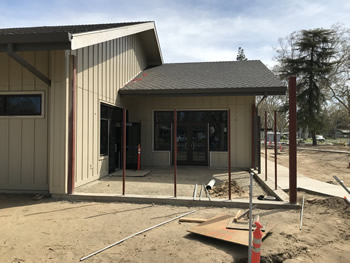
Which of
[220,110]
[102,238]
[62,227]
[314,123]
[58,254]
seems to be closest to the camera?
[58,254]

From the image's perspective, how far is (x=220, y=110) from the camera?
1129 centimetres

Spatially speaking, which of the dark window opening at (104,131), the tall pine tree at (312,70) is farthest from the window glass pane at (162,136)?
the tall pine tree at (312,70)

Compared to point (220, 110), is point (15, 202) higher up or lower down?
lower down

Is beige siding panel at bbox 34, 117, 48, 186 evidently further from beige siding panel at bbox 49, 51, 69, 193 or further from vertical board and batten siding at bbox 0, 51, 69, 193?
beige siding panel at bbox 49, 51, 69, 193

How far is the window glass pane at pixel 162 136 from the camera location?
1173cm

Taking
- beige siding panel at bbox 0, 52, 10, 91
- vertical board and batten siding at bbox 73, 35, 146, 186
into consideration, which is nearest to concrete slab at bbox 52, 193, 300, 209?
vertical board and batten siding at bbox 73, 35, 146, 186

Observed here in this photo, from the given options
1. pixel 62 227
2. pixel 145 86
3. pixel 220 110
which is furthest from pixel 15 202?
pixel 220 110

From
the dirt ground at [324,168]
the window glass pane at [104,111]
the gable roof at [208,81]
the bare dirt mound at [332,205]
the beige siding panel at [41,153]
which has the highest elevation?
the gable roof at [208,81]

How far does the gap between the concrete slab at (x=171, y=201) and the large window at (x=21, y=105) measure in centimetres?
228

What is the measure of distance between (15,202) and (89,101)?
10.5 feet

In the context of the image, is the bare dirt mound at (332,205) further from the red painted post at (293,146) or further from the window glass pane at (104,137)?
the window glass pane at (104,137)

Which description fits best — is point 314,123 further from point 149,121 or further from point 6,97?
point 6,97

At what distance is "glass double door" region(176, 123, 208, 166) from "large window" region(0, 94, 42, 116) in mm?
6307

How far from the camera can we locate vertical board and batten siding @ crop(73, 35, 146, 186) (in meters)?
6.93
